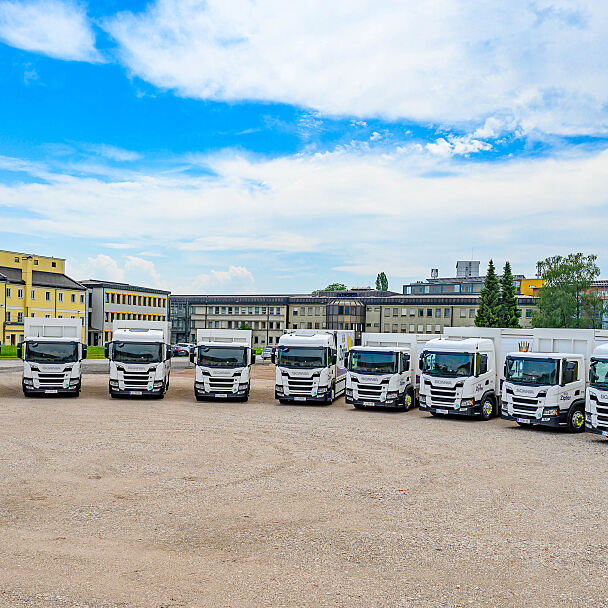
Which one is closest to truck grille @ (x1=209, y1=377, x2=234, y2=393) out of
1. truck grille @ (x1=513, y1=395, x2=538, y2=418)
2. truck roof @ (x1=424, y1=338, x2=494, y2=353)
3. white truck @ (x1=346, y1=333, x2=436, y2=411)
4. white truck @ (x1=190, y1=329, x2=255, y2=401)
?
white truck @ (x1=190, y1=329, x2=255, y2=401)

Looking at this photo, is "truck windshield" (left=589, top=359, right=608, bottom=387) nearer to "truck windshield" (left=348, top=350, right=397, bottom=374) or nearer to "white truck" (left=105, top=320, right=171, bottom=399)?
"truck windshield" (left=348, top=350, right=397, bottom=374)

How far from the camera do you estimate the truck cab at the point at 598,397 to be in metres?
21.8

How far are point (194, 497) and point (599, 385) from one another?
14.4 meters

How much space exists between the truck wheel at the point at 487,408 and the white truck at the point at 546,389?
82.3 inches

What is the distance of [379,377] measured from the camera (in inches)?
1169

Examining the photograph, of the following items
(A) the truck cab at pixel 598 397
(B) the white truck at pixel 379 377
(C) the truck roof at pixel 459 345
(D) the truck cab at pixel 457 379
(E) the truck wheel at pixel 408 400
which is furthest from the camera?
(E) the truck wheel at pixel 408 400

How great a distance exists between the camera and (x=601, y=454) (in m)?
19.8

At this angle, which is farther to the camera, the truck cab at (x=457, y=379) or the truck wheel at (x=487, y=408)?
the truck wheel at (x=487, y=408)

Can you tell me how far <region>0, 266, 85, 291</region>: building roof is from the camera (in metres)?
94.1

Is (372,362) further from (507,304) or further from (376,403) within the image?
(507,304)

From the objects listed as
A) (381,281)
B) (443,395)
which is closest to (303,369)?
(443,395)

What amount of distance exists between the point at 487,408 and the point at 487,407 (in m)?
0.04

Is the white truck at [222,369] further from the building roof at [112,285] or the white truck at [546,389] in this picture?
the building roof at [112,285]

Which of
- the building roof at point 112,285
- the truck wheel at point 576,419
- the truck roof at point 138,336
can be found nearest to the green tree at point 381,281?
the building roof at point 112,285
